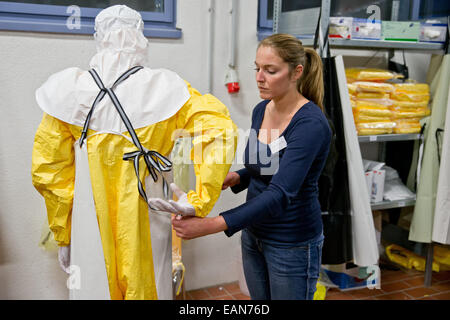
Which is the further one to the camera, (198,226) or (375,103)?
(375,103)

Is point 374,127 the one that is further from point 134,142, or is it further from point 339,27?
point 134,142

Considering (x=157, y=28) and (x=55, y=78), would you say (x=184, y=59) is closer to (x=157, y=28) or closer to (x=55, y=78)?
(x=157, y=28)

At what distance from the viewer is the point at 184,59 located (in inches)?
80.4

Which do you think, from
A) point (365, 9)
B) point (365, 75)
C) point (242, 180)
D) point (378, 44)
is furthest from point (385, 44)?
point (242, 180)

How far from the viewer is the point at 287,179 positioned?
42.9 inches

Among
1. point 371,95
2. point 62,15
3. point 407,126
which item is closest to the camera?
point 62,15

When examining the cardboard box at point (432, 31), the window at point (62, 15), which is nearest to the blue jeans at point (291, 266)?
the window at point (62, 15)

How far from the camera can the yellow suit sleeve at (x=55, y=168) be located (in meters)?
1.24

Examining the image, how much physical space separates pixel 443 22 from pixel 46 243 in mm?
2357

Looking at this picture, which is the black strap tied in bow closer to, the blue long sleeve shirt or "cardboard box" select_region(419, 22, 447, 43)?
the blue long sleeve shirt

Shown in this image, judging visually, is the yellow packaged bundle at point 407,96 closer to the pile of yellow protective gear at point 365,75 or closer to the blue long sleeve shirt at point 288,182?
the pile of yellow protective gear at point 365,75

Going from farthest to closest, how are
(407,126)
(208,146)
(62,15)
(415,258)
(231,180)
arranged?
1. (415,258)
2. (407,126)
3. (62,15)
4. (231,180)
5. (208,146)

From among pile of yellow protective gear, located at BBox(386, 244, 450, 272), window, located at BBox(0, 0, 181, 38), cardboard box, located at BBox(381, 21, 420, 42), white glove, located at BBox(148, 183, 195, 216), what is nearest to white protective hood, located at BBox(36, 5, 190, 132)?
white glove, located at BBox(148, 183, 195, 216)

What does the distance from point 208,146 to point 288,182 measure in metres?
0.26
